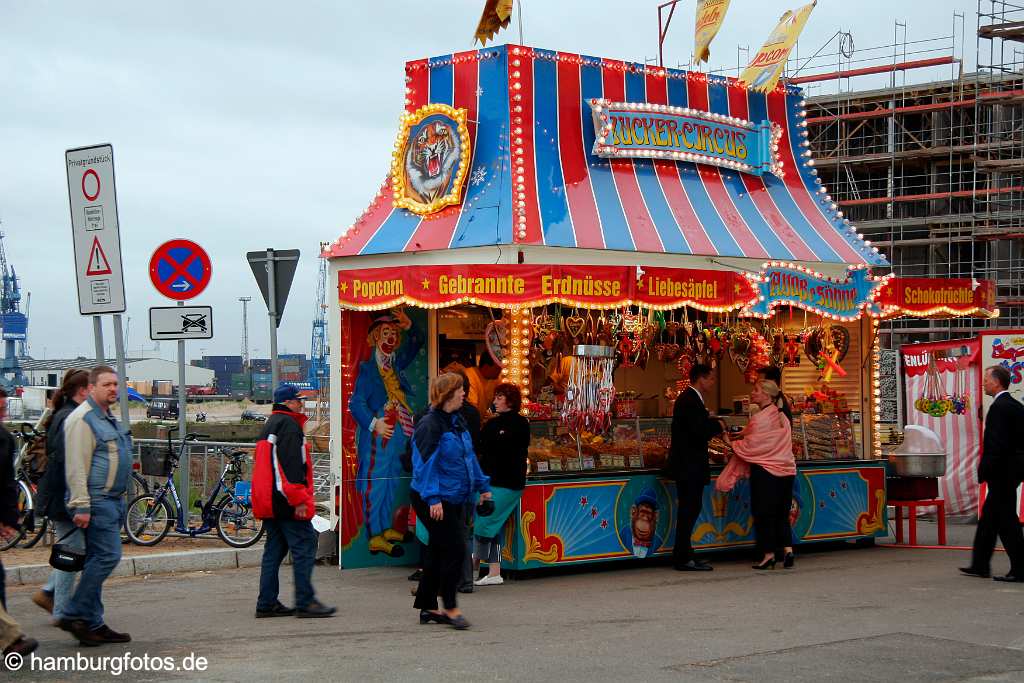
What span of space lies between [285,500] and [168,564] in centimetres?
367

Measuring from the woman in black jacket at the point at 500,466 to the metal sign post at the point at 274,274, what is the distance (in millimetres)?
2801

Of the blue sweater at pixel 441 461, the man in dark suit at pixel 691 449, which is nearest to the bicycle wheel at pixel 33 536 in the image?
the blue sweater at pixel 441 461

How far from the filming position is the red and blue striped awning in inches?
483

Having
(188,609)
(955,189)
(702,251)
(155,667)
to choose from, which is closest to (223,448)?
(188,609)

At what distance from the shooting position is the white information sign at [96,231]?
1175 cm

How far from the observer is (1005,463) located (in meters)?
10.8

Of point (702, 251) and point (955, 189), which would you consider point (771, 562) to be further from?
point (955, 189)

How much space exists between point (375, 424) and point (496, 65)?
387cm

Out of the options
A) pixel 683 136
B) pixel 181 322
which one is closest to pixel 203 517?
pixel 181 322

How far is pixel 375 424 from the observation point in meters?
12.4

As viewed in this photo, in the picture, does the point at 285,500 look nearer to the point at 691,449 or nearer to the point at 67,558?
the point at 67,558

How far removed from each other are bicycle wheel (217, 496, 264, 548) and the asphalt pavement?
1386mm

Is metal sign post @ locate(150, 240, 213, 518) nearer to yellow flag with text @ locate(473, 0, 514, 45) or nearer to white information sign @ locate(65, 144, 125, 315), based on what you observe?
white information sign @ locate(65, 144, 125, 315)

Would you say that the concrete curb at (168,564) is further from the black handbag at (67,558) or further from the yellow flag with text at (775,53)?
the yellow flag with text at (775,53)
